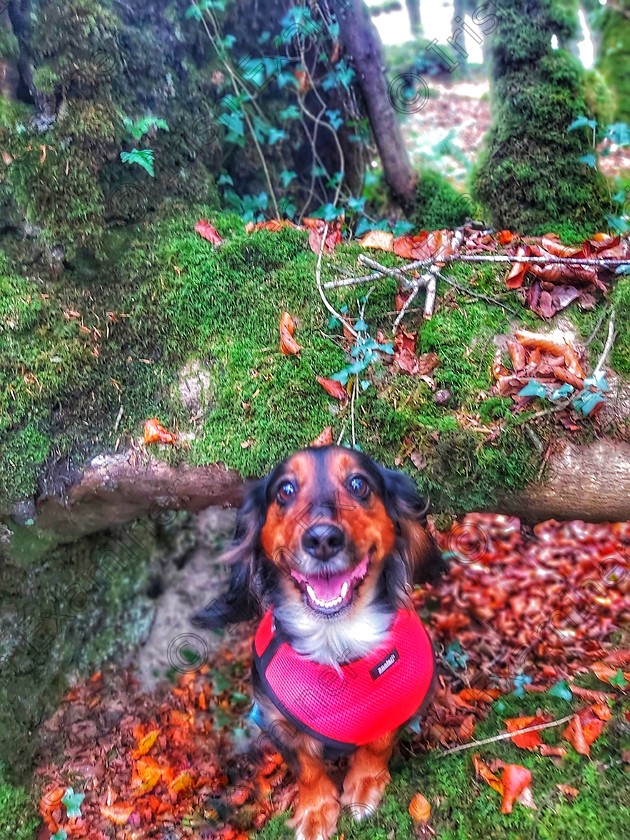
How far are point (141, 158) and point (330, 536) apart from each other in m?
2.18

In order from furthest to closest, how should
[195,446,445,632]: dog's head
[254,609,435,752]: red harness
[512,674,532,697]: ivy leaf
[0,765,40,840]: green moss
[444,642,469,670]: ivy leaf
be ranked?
[444,642,469,670]: ivy leaf
[512,674,532,697]: ivy leaf
[0,765,40,840]: green moss
[254,609,435,752]: red harness
[195,446,445,632]: dog's head

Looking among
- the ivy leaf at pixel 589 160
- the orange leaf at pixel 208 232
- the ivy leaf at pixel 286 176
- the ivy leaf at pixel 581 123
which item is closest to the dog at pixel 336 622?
the orange leaf at pixel 208 232

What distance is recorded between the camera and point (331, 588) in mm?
2592

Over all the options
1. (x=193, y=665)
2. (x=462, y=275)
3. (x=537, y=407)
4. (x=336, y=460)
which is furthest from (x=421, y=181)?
(x=193, y=665)

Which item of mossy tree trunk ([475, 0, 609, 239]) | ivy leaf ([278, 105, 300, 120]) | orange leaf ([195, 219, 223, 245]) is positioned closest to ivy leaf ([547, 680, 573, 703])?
mossy tree trunk ([475, 0, 609, 239])

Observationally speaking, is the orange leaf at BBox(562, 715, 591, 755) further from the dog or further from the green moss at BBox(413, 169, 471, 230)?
the green moss at BBox(413, 169, 471, 230)

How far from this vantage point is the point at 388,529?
2.72 m

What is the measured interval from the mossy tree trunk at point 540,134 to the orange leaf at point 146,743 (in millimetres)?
3621

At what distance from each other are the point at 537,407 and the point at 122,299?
2235 mm

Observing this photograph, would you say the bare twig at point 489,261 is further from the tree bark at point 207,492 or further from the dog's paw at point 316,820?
the dog's paw at point 316,820

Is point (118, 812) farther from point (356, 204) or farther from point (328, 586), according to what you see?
point (356, 204)

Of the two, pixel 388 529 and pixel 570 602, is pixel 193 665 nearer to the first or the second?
pixel 388 529

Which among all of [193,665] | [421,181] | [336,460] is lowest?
[193,665]

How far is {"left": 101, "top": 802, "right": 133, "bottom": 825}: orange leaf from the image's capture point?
308cm
